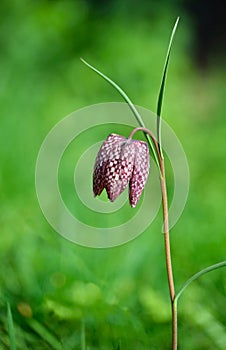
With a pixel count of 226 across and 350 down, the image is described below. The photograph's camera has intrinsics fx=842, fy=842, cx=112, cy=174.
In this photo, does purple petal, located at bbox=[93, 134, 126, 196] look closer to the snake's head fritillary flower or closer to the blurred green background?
the snake's head fritillary flower

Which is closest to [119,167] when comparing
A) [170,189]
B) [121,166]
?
[121,166]

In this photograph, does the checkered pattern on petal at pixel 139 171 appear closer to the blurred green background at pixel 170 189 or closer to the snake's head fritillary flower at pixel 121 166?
the snake's head fritillary flower at pixel 121 166

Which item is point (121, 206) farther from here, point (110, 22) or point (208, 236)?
point (110, 22)

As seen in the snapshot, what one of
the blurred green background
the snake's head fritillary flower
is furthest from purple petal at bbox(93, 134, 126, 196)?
the blurred green background

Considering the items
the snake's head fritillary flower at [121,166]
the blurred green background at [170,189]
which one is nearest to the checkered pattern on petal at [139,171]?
the snake's head fritillary flower at [121,166]

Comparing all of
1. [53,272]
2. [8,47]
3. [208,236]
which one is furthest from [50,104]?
[53,272]

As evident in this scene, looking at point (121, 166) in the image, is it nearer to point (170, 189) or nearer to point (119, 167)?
point (119, 167)
